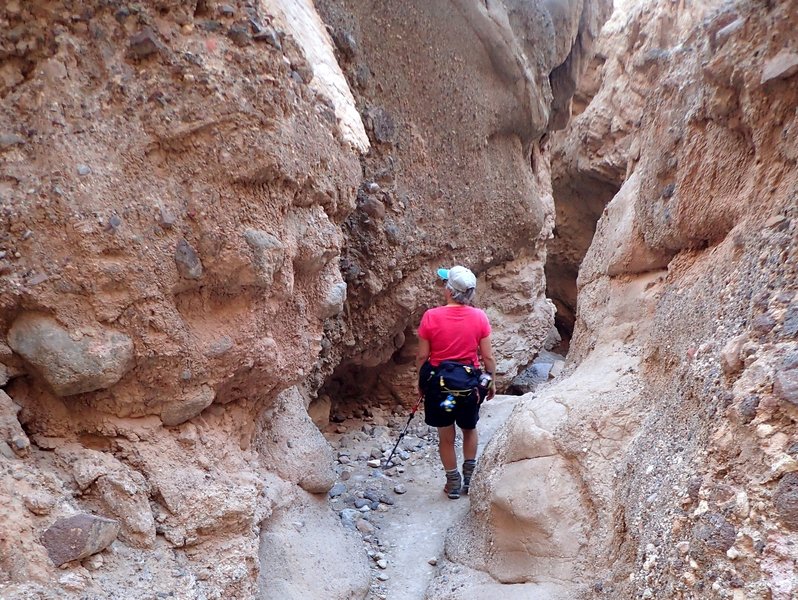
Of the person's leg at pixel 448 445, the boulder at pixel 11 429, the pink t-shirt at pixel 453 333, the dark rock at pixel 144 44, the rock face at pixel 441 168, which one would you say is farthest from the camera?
the rock face at pixel 441 168

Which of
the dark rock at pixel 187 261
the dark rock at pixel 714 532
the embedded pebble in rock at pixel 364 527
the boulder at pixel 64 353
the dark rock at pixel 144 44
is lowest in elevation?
the embedded pebble in rock at pixel 364 527

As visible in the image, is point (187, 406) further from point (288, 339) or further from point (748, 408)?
point (748, 408)

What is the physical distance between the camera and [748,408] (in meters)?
1.23

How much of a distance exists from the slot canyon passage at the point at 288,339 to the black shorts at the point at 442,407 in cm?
30

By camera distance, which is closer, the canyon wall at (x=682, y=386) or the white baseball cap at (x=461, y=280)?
the canyon wall at (x=682, y=386)

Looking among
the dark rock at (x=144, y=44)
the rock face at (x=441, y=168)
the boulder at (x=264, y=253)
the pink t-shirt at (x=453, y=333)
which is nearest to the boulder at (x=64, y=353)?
the boulder at (x=264, y=253)

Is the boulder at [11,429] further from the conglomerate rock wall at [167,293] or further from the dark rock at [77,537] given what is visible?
the dark rock at [77,537]

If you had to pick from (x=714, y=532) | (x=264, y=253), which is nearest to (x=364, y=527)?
(x=264, y=253)

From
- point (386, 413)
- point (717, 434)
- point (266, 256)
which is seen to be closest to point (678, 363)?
point (717, 434)

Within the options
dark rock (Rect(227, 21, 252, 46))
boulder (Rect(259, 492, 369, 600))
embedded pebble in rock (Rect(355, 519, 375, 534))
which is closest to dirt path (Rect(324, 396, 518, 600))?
embedded pebble in rock (Rect(355, 519, 375, 534))

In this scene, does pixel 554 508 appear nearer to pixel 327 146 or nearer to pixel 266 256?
pixel 266 256

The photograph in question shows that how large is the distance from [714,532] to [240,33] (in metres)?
1.93

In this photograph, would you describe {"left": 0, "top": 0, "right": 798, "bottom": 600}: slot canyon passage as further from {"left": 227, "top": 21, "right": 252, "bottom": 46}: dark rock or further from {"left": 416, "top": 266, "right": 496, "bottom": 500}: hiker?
{"left": 416, "top": 266, "right": 496, "bottom": 500}: hiker

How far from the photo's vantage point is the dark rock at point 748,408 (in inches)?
48.0
